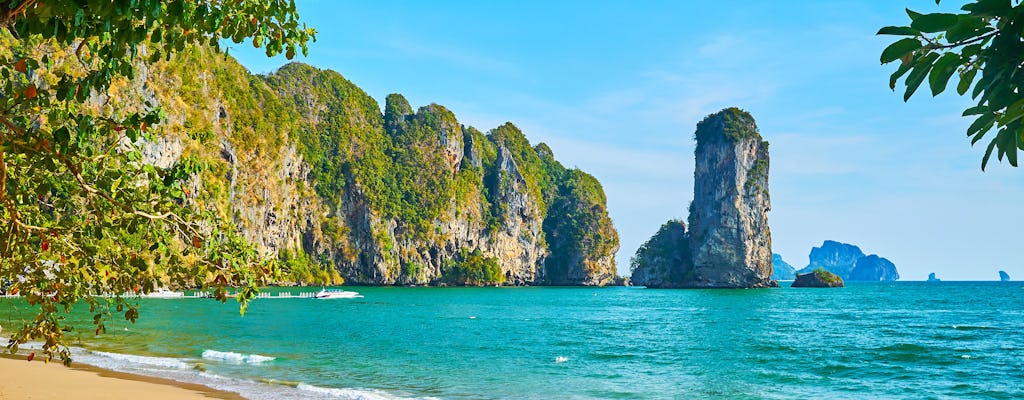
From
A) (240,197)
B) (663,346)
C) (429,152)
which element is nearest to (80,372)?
(663,346)

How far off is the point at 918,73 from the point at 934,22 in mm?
231

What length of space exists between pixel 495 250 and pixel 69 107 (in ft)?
514

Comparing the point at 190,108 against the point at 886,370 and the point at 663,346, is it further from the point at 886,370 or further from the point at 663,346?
the point at 886,370

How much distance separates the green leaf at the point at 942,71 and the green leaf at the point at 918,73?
0.02m

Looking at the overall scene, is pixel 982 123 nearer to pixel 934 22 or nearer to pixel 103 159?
pixel 934 22

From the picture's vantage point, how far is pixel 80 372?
19641mm

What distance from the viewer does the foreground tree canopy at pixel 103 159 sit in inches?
168

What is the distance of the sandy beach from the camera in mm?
15609

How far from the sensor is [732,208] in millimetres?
126062

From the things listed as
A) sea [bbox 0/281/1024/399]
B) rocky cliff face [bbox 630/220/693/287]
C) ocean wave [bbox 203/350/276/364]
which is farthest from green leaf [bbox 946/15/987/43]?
rocky cliff face [bbox 630/220/693/287]

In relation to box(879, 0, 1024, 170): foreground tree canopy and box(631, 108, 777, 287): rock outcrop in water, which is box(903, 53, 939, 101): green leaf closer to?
box(879, 0, 1024, 170): foreground tree canopy

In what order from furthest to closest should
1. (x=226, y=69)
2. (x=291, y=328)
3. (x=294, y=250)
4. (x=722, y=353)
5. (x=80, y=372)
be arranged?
(x=294, y=250)
(x=226, y=69)
(x=291, y=328)
(x=722, y=353)
(x=80, y=372)

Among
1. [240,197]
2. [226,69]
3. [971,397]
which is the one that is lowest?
[971,397]

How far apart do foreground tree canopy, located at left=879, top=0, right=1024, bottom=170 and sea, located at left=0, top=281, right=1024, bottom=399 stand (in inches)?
489
